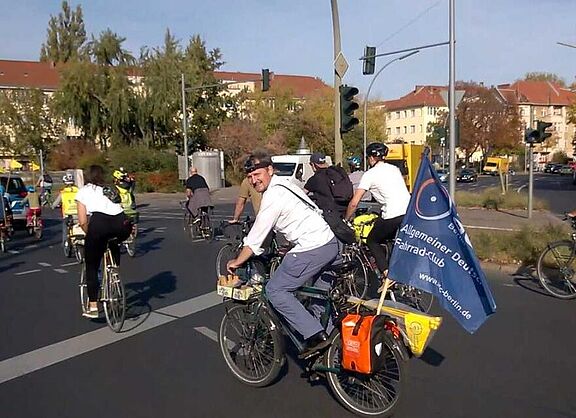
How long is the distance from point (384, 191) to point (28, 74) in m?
99.5

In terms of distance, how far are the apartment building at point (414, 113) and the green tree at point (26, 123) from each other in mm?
64081

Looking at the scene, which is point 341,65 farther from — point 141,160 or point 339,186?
point 141,160

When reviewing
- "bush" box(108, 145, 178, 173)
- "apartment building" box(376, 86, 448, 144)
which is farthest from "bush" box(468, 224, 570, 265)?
"apartment building" box(376, 86, 448, 144)

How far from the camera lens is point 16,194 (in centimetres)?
1878

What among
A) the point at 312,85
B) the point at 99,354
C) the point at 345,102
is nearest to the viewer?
the point at 99,354

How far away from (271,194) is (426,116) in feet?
365

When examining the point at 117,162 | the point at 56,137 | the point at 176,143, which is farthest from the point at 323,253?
the point at 56,137

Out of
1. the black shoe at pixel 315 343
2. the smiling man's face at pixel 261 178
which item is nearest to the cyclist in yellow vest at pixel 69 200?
the smiling man's face at pixel 261 178

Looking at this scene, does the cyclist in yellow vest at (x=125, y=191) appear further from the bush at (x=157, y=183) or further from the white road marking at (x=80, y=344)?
the bush at (x=157, y=183)

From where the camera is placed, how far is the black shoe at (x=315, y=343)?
15.5ft

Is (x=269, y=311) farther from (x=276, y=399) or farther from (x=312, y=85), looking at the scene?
(x=312, y=85)

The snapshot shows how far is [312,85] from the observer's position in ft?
424

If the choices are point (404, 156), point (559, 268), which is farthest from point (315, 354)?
point (404, 156)

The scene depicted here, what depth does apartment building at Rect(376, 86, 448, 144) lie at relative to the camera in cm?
11244
